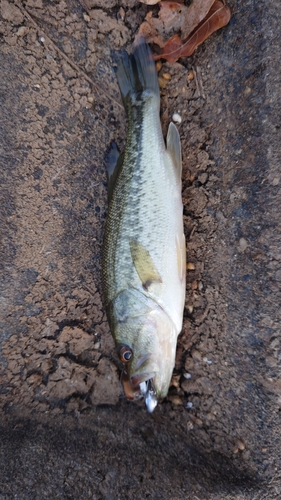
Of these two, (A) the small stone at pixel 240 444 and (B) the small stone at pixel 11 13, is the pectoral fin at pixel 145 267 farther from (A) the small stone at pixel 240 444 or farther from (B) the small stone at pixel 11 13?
(B) the small stone at pixel 11 13

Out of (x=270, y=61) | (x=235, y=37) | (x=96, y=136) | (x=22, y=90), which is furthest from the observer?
(x=96, y=136)

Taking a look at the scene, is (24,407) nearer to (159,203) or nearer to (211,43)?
(159,203)

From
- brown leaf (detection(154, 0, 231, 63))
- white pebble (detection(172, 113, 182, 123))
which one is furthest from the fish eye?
brown leaf (detection(154, 0, 231, 63))

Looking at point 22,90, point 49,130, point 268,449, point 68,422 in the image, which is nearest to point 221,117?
point 49,130

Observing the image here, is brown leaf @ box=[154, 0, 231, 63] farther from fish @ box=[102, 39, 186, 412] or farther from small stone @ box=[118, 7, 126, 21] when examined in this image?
small stone @ box=[118, 7, 126, 21]

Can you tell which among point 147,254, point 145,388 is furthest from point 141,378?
point 147,254

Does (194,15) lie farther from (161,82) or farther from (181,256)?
(181,256)

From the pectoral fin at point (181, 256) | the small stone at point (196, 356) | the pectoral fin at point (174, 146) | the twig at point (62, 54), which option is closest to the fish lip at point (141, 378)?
the small stone at point (196, 356)
